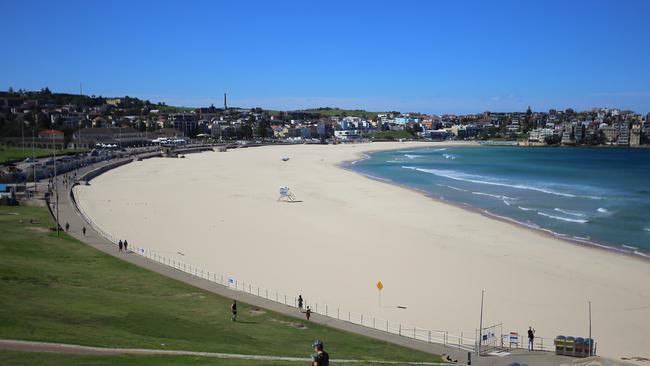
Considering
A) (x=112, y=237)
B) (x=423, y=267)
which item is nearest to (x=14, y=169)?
(x=112, y=237)

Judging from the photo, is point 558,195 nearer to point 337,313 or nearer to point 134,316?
point 337,313

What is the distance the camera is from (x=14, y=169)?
155 ft

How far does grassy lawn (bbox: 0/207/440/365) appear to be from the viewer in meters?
12.6

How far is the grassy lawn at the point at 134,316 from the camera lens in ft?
41.2

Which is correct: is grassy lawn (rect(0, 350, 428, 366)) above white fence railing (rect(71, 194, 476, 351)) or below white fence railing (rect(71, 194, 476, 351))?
above

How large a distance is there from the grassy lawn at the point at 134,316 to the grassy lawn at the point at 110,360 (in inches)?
13.4

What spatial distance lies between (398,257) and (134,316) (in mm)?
13631

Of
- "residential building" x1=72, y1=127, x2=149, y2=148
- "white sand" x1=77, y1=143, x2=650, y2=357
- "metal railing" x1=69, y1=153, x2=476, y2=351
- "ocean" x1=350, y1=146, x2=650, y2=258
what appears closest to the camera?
"metal railing" x1=69, y1=153, x2=476, y2=351

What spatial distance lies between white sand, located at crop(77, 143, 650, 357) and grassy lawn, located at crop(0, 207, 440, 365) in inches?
141

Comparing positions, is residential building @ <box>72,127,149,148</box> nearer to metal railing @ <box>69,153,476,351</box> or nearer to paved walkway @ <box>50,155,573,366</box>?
paved walkway @ <box>50,155,573,366</box>

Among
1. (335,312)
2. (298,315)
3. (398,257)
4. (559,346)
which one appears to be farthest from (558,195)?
(298,315)

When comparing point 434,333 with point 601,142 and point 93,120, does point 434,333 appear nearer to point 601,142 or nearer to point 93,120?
point 93,120

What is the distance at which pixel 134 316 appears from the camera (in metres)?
14.9

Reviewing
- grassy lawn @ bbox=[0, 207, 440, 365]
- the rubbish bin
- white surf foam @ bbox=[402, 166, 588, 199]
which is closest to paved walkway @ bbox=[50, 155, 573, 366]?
the rubbish bin
